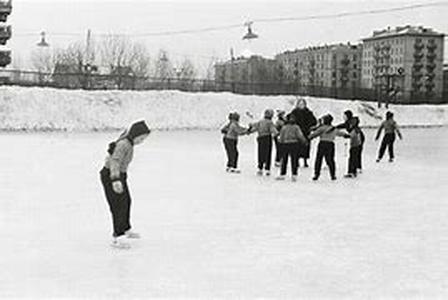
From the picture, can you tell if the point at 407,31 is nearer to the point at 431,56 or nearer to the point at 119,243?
the point at 431,56

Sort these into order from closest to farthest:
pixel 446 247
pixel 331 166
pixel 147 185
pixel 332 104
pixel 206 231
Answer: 1. pixel 446 247
2. pixel 206 231
3. pixel 147 185
4. pixel 331 166
5. pixel 332 104

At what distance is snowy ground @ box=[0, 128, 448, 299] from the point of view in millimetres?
7098

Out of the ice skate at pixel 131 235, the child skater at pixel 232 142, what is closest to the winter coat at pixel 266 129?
the child skater at pixel 232 142

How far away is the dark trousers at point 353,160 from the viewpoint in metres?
17.6

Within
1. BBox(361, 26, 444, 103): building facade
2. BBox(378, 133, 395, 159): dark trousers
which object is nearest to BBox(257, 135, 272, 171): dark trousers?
BBox(378, 133, 395, 159): dark trousers

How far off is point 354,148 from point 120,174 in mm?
10090

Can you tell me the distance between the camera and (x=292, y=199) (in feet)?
44.1

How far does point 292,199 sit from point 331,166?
11.1 ft

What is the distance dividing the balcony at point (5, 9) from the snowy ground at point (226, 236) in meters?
31.0

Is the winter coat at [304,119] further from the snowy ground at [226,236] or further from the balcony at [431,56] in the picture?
the balcony at [431,56]

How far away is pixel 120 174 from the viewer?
8.74 m

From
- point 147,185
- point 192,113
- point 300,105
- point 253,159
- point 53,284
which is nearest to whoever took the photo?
point 53,284

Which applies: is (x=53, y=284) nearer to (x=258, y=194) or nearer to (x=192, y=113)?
(x=258, y=194)

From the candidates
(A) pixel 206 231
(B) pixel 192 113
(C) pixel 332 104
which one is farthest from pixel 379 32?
(A) pixel 206 231
